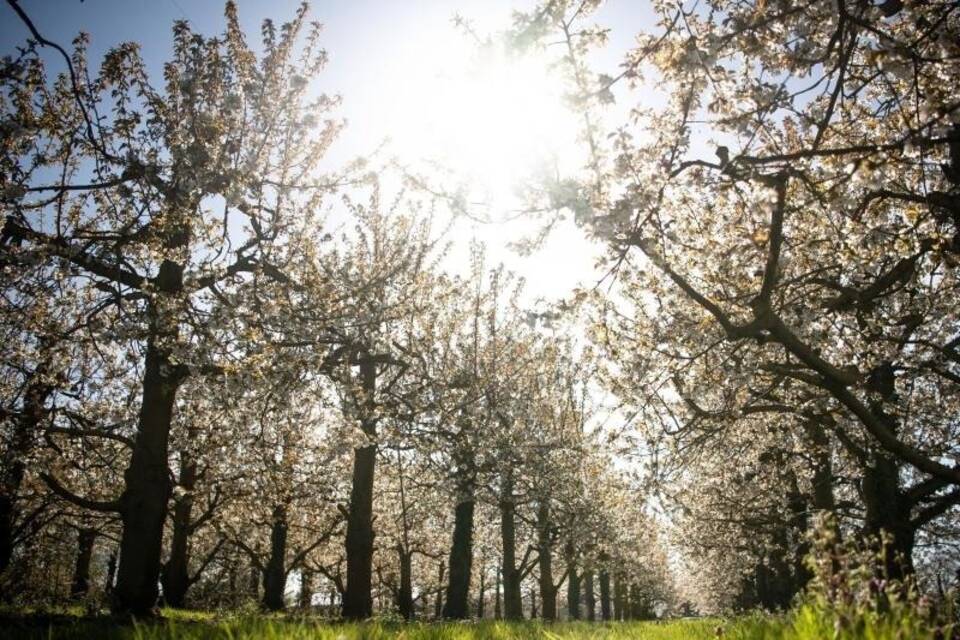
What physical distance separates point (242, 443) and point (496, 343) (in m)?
9.24

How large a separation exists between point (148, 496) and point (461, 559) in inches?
393

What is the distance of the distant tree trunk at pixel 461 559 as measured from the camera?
1634cm

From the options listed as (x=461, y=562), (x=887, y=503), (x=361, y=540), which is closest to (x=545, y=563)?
(x=461, y=562)

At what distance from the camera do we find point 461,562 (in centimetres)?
1694

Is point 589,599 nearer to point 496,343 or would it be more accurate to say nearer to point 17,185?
point 496,343

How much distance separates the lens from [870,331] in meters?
9.87

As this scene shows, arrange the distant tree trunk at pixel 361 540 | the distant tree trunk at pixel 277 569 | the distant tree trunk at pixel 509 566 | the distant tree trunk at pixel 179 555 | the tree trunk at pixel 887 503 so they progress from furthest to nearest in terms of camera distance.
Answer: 1. the distant tree trunk at pixel 277 569
2. the distant tree trunk at pixel 509 566
3. the distant tree trunk at pixel 179 555
4. the distant tree trunk at pixel 361 540
5. the tree trunk at pixel 887 503

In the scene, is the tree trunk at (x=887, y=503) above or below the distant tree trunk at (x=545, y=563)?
above

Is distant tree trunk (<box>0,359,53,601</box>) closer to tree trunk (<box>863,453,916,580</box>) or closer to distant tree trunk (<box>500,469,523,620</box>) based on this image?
distant tree trunk (<box>500,469,523,620</box>)

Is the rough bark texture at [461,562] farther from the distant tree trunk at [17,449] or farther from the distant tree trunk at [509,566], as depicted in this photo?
the distant tree trunk at [17,449]

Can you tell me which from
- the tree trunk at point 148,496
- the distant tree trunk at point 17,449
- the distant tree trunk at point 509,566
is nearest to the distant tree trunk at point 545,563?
the distant tree trunk at point 509,566

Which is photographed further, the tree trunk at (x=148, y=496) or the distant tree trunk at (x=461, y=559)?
the distant tree trunk at (x=461, y=559)

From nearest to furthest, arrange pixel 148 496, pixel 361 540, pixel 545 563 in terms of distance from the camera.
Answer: pixel 148 496, pixel 361 540, pixel 545 563

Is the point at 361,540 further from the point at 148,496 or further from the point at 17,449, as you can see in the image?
the point at 17,449
